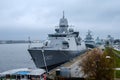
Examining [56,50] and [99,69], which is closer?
[99,69]

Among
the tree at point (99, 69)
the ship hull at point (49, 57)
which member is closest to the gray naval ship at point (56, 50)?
the ship hull at point (49, 57)

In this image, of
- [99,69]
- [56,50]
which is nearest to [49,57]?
[56,50]

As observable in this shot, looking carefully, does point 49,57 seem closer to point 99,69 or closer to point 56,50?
point 56,50

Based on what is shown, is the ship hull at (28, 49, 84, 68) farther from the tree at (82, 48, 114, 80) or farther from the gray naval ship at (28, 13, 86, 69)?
the tree at (82, 48, 114, 80)

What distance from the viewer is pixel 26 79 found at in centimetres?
3425

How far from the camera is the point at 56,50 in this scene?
211 feet

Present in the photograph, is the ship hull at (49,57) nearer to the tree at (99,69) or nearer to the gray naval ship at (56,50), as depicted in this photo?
the gray naval ship at (56,50)

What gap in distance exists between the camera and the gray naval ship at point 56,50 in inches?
2495

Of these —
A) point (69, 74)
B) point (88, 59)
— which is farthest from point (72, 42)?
point (88, 59)

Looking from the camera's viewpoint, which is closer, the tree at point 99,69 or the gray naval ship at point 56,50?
the tree at point 99,69

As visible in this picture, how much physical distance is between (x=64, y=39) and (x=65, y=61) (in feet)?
19.5

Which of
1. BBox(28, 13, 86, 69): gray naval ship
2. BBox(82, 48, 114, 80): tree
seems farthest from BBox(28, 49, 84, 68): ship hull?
BBox(82, 48, 114, 80): tree

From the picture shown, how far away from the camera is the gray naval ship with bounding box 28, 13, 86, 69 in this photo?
63375 mm

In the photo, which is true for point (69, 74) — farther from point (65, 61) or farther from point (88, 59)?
point (65, 61)
